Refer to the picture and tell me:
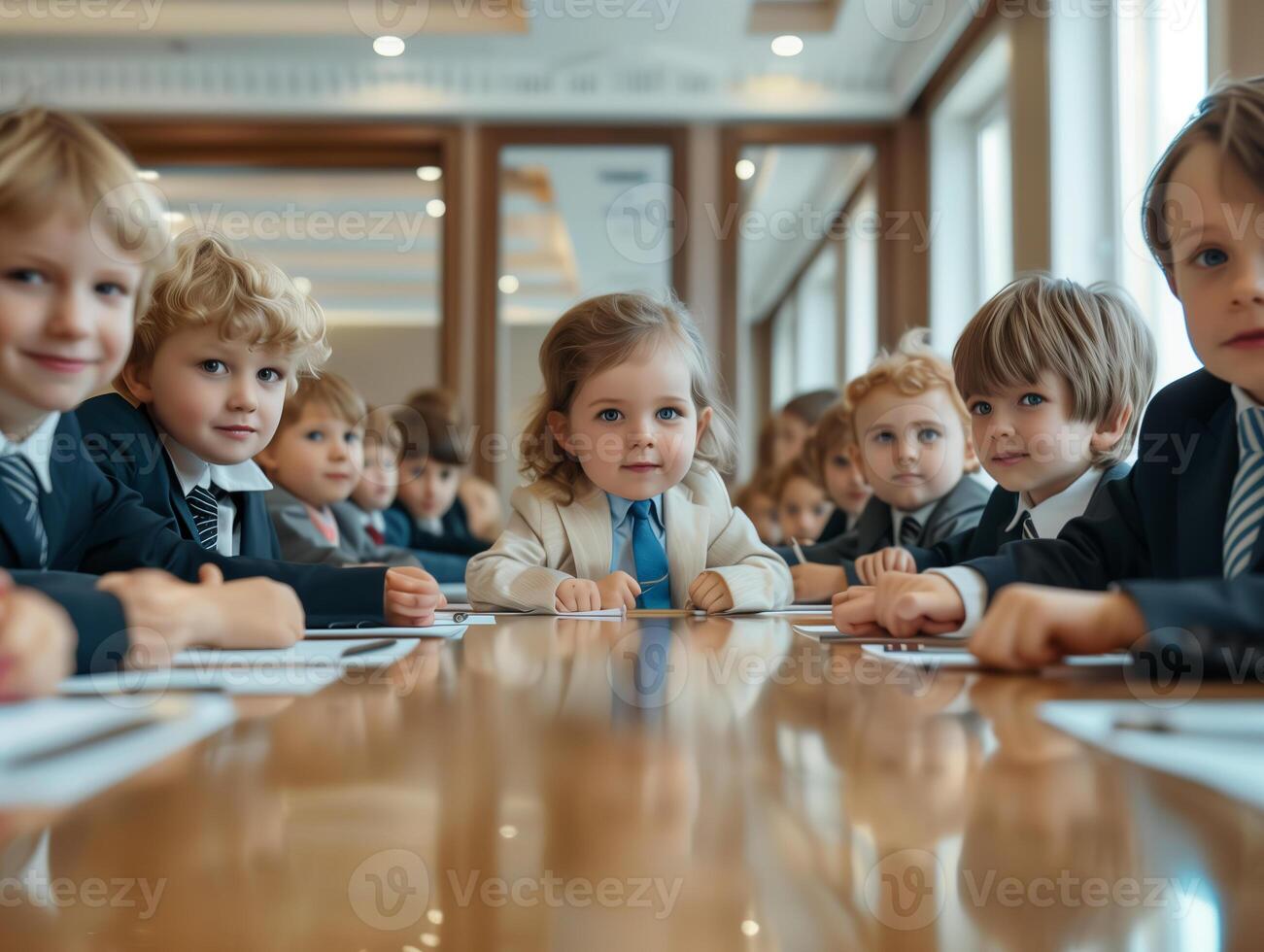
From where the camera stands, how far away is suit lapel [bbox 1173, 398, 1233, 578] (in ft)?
2.49

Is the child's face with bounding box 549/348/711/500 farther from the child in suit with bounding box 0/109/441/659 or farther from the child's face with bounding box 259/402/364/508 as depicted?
the child's face with bounding box 259/402/364/508

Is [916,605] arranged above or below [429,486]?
below

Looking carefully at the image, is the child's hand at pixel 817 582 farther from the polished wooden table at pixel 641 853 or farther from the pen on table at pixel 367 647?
the polished wooden table at pixel 641 853

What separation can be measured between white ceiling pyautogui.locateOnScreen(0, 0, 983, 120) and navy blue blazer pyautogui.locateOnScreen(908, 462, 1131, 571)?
10.1ft

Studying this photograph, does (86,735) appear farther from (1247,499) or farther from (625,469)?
(625,469)

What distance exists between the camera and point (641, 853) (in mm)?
296

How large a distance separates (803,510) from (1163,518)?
2379 mm

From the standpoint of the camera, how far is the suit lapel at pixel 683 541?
147cm

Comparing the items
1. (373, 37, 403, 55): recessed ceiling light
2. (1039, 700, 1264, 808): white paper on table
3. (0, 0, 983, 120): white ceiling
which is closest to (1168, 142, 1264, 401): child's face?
(1039, 700, 1264, 808): white paper on table

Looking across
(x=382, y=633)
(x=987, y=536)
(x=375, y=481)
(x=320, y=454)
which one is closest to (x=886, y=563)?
(x=987, y=536)

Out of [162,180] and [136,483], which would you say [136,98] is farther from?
[136,483]

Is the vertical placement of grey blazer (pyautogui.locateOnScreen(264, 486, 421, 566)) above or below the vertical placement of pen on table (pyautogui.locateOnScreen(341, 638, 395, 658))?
above

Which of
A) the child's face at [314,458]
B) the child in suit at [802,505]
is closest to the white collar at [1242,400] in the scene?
the child's face at [314,458]

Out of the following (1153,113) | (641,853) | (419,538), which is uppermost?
(1153,113)
